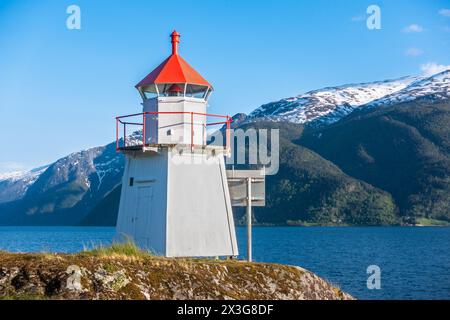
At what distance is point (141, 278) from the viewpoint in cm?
1970

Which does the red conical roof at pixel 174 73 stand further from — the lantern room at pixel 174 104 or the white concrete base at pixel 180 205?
the white concrete base at pixel 180 205

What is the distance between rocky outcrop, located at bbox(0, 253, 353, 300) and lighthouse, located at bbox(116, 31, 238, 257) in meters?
2.34

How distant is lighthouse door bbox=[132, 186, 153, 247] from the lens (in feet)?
82.4

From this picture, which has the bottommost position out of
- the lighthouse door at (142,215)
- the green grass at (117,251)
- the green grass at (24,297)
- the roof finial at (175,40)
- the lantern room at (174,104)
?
the green grass at (24,297)

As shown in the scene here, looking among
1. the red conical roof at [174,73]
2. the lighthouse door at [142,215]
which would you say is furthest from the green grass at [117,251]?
the red conical roof at [174,73]

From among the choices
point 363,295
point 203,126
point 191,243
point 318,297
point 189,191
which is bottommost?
point 363,295

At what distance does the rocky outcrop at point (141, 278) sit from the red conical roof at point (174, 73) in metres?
6.01

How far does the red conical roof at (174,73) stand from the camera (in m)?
24.5

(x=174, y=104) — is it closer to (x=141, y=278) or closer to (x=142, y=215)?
(x=142, y=215)

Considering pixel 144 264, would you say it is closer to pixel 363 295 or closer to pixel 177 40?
pixel 177 40

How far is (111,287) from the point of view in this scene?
19000mm

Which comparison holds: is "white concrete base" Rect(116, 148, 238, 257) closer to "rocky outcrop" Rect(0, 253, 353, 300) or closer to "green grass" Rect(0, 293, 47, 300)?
"rocky outcrop" Rect(0, 253, 353, 300)
